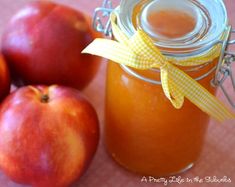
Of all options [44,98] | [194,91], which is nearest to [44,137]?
[44,98]

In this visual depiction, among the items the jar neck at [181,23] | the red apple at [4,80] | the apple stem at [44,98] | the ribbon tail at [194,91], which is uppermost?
the jar neck at [181,23]

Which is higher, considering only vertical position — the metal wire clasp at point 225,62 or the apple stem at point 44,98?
the metal wire clasp at point 225,62

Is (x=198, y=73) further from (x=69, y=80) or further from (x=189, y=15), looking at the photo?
(x=69, y=80)

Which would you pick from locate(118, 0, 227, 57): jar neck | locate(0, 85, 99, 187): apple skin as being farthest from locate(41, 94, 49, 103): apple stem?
locate(118, 0, 227, 57): jar neck

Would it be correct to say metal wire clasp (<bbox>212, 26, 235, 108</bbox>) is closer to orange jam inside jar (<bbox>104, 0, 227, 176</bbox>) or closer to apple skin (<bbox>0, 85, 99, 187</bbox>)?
orange jam inside jar (<bbox>104, 0, 227, 176</bbox>)

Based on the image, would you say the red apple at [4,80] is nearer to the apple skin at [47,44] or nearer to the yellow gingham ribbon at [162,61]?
the apple skin at [47,44]

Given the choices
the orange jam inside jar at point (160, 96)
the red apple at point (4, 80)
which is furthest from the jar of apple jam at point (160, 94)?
the red apple at point (4, 80)

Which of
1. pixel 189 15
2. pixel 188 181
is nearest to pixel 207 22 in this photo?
pixel 189 15
